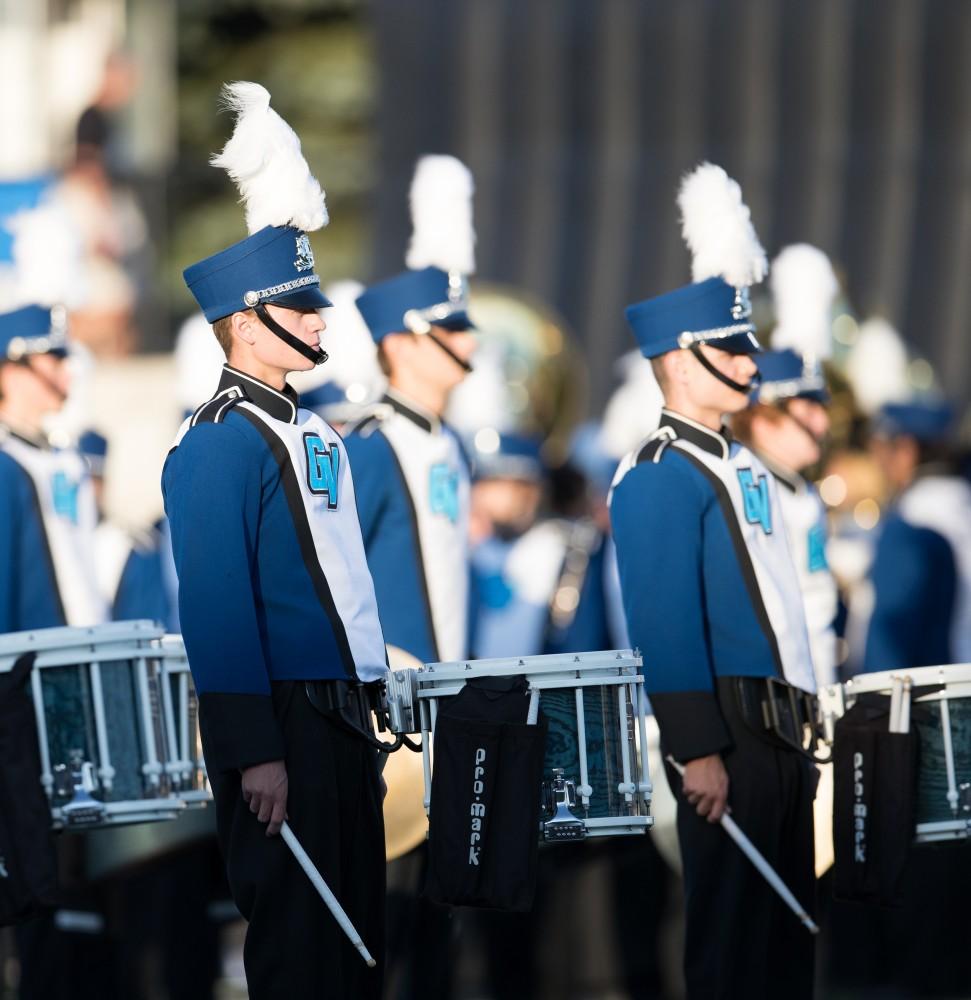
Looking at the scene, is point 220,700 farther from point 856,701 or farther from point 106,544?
point 106,544

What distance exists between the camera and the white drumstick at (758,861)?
17.4 ft

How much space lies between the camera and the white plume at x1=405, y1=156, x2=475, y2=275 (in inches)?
262

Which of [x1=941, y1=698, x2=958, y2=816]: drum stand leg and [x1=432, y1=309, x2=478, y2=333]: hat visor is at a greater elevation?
[x1=432, y1=309, x2=478, y2=333]: hat visor

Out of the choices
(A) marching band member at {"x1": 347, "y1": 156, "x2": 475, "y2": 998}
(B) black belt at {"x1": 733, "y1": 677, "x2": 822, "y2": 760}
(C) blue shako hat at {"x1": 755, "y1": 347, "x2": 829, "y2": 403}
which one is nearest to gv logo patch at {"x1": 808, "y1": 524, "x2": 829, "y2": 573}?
(C) blue shako hat at {"x1": 755, "y1": 347, "x2": 829, "y2": 403}

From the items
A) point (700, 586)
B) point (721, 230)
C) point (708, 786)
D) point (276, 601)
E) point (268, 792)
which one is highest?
point (721, 230)

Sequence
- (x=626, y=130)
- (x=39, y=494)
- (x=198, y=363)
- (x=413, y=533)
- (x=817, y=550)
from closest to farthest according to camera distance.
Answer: (x=413, y=533) < (x=39, y=494) < (x=817, y=550) < (x=198, y=363) < (x=626, y=130)

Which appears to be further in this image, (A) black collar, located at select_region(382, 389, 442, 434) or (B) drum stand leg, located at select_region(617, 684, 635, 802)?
(A) black collar, located at select_region(382, 389, 442, 434)

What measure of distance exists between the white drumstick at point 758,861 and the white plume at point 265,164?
152 cm

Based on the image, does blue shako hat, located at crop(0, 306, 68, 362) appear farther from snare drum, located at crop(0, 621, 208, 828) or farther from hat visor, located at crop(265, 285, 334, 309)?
hat visor, located at crop(265, 285, 334, 309)

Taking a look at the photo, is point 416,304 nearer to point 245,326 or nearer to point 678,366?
point 678,366

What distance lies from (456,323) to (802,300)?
1161mm

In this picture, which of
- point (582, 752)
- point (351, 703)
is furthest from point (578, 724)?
point (351, 703)

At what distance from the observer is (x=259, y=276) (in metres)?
4.78

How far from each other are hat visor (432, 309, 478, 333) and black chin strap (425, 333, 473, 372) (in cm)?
4
